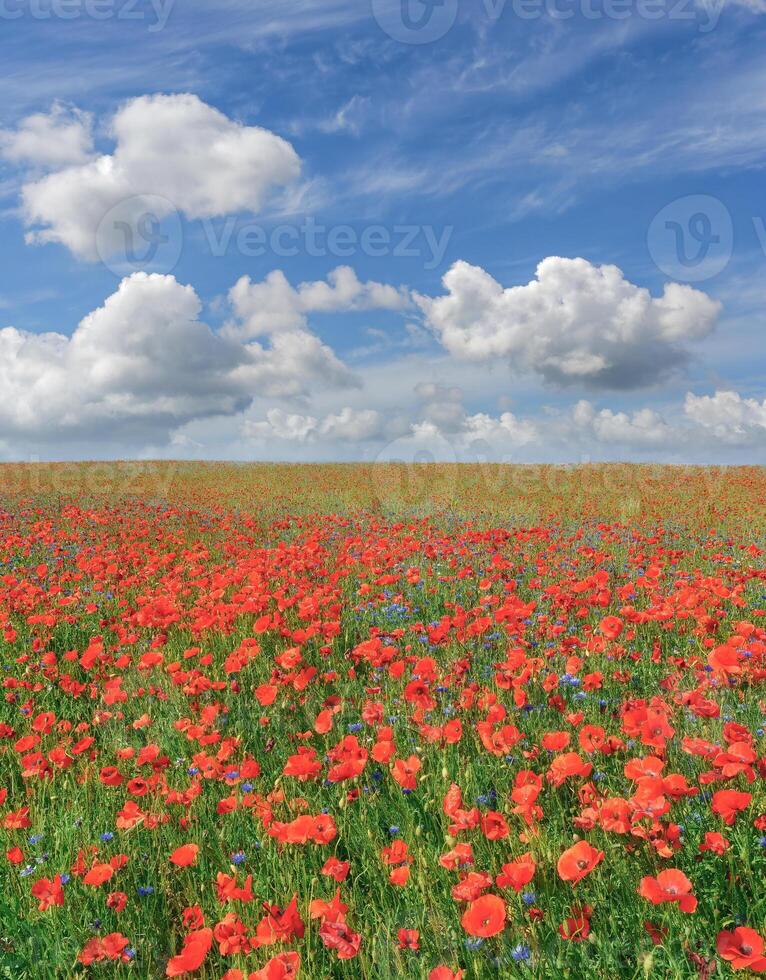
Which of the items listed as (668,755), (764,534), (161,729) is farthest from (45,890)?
(764,534)

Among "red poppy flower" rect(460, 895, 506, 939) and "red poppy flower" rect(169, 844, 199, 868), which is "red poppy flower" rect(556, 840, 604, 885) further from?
"red poppy flower" rect(169, 844, 199, 868)

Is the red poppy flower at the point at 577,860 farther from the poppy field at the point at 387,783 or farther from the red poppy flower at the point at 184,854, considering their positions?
the red poppy flower at the point at 184,854

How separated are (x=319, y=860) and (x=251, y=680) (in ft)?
7.37

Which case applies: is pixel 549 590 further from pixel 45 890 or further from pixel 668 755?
pixel 45 890

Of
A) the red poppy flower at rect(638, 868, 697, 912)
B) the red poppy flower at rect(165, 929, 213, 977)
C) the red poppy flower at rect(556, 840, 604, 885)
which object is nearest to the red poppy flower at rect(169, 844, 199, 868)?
the red poppy flower at rect(165, 929, 213, 977)

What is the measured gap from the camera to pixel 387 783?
10.9ft

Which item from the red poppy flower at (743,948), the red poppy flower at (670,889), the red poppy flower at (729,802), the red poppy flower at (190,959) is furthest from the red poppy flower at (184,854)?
the red poppy flower at (729,802)

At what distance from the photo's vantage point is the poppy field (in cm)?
224

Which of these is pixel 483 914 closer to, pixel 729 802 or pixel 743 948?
pixel 743 948

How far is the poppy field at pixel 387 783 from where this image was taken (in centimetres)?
224

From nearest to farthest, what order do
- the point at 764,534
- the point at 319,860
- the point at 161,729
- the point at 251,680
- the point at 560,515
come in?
the point at 319,860, the point at 161,729, the point at 251,680, the point at 764,534, the point at 560,515

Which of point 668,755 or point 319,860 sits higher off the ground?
point 668,755

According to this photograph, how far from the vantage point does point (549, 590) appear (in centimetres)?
570

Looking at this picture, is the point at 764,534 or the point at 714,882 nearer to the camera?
the point at 714,882
